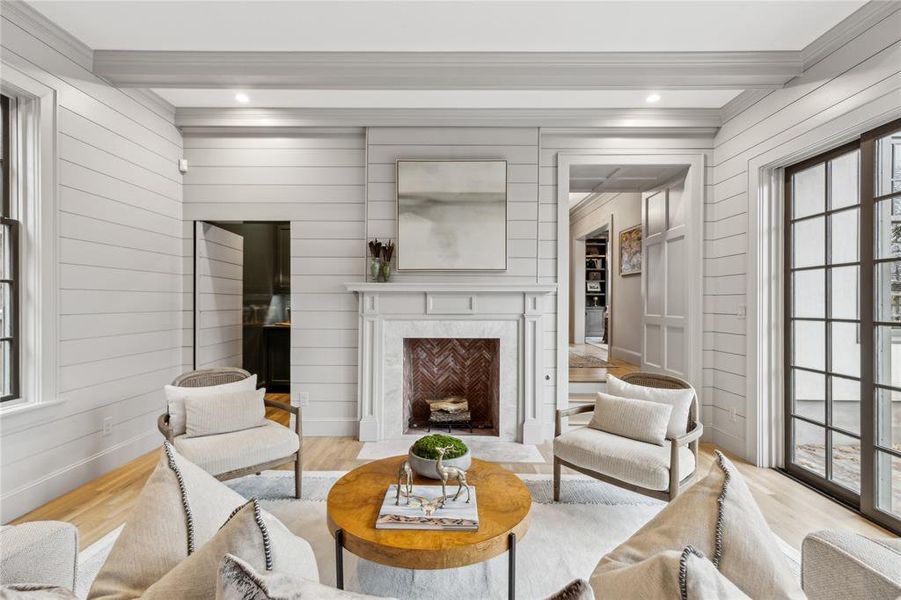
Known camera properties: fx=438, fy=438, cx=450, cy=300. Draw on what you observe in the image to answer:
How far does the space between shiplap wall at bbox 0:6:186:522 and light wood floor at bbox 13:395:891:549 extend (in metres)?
0.13

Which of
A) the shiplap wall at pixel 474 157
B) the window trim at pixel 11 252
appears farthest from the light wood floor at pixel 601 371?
the window trim at pixel 11 252

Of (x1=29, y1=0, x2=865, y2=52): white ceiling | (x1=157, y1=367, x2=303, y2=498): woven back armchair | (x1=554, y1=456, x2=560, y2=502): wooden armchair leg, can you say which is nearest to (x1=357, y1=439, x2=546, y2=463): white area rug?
(x1=554, y1=456, x2=560, y2=502): wooden armchair leg

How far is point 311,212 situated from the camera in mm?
3906

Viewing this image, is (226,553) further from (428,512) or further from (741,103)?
(741,103)

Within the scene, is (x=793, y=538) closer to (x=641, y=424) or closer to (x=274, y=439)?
(x=641, y=424)

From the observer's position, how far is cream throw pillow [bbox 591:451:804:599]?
0.86 m

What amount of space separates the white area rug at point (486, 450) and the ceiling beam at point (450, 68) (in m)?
2.75

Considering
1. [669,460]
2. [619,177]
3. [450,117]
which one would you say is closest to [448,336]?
[450,117]

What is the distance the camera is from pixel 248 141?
3.89 meters

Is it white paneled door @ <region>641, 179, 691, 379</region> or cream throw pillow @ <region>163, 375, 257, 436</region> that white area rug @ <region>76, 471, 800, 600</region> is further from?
white paneled door @ <region>641, 179, 691, 379</region>

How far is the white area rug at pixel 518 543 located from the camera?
1.92 metres

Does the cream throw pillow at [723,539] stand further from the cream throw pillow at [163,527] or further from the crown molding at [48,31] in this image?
the crown molding at [48,31]

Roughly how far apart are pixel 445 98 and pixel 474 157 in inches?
21.5

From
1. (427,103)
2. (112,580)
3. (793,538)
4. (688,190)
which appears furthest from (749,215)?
(112,580)
